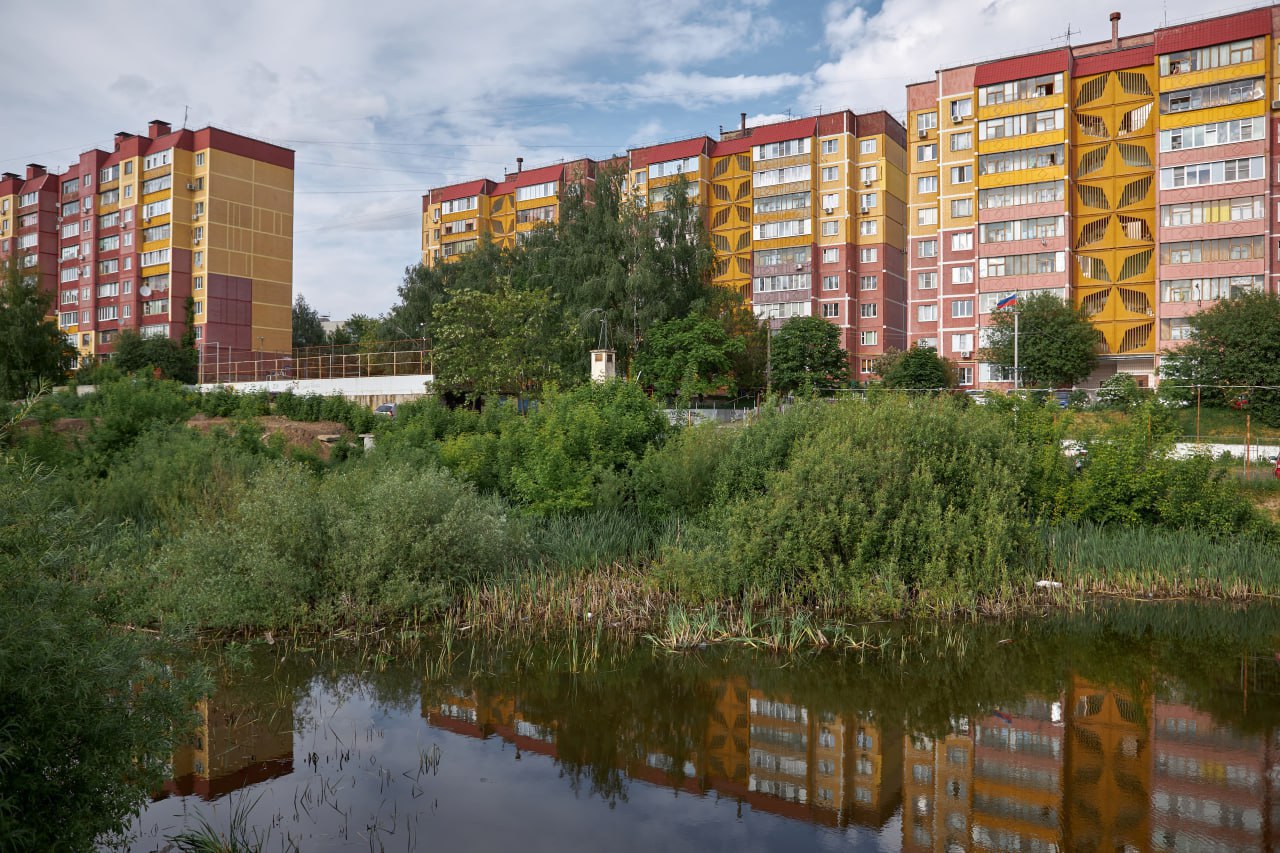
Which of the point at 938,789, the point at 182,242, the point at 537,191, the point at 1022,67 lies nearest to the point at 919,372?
the point at 1022,67

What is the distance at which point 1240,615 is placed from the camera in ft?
43.1

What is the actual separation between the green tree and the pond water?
96.6 feet

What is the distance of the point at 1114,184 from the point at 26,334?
6130 cm

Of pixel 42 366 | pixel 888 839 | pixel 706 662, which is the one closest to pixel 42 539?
pixel 888 839

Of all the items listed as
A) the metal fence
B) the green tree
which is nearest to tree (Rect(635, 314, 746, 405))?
the green tree

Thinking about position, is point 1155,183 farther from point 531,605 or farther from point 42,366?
point 42,366

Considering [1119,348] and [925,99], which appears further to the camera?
[925,99]

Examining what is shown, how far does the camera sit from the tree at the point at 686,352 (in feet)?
143

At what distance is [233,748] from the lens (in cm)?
816

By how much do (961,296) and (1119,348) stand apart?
998 centimetres

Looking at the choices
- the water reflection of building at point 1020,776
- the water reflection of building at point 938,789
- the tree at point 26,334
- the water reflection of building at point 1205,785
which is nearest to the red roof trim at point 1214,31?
the water reflection of building at point 1205,785

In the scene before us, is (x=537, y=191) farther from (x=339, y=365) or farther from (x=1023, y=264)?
(x=1023, y=264)

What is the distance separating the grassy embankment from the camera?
1202cm

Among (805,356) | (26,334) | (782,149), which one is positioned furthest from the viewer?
(782,149)
